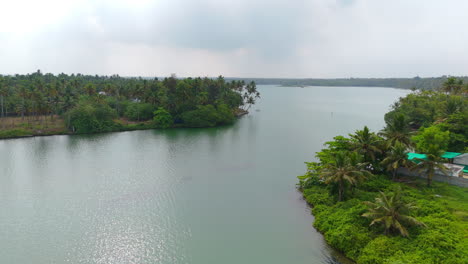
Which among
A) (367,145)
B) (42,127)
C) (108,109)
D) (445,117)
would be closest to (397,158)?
(367,145)

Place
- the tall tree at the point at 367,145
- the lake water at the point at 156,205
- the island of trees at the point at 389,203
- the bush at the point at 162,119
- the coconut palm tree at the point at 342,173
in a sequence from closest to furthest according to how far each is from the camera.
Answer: the island of trees at the point at 389,203 → the lake water at the point at 156,205 → the coconut palm tree at the point at 342,173 → the tall tree at the point at 367,145 → the bush at the point at 162,119

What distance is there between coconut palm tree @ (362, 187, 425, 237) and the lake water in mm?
3955

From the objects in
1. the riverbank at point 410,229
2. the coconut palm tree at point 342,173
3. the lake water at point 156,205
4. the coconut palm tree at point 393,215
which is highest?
the coconut palm tree at point 342,173

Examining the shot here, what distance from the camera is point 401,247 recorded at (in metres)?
18.4

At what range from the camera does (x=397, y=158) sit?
2836 cm

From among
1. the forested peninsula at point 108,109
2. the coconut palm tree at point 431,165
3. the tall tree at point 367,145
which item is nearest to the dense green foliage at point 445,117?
the tall tree at point 367,145

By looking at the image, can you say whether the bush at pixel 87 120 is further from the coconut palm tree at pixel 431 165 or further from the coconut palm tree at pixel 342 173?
the coconut palm tree at pixel 431 165

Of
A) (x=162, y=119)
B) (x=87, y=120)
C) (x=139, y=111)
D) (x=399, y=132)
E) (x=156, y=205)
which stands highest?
(x=399, y=132)

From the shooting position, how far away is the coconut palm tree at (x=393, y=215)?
19047 mm

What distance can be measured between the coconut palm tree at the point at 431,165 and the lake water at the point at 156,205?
11.7 m

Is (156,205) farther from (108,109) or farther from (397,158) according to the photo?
(108,109)

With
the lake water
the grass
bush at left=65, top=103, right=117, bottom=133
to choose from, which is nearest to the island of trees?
the lake water

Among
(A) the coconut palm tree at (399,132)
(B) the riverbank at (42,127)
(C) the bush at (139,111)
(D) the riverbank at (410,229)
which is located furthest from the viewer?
(C) the bush at (139,111)

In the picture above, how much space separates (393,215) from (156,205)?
64.9ft
